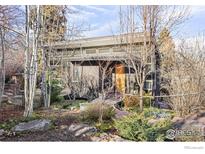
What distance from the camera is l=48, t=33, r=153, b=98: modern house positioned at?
3656mm

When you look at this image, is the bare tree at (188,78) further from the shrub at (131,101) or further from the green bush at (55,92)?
the green bush at (55,92)

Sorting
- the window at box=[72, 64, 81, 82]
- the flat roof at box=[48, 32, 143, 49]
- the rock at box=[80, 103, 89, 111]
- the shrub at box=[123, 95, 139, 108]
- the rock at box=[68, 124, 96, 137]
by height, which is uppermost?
the flat roof at box=[48, 32, 143, 49]

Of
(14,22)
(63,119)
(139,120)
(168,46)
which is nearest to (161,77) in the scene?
(168,46)

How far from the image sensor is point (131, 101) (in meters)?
3.57

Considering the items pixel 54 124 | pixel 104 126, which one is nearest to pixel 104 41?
pixel 104 126

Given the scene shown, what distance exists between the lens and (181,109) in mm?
3641

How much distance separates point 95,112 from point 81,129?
235mm

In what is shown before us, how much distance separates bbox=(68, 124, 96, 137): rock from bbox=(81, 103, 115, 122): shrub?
0.29 feet

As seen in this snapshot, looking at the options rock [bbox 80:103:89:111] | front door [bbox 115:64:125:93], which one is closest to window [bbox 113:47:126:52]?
front door [bbox 115:64:125:93]

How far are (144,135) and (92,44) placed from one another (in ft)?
3.66

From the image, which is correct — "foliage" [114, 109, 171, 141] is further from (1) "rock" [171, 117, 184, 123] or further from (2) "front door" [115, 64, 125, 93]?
(2) "front door" [115, 64, 125, 93]

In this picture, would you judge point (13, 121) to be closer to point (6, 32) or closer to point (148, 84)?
point (6, 32)

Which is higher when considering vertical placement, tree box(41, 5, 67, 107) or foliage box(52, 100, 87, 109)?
tree box(41, 5, 67, 107)
